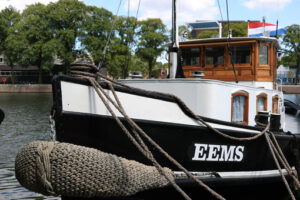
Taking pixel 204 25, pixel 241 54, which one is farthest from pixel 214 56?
pixel 204 25

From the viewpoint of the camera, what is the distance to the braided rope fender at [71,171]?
445 cm

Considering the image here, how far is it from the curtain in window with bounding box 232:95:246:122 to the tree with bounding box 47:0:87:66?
49442 mm

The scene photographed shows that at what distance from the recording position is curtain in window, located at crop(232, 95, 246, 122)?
6.61 metres

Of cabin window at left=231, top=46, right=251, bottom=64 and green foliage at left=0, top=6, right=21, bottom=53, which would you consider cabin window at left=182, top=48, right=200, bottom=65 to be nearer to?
cabin window at left=231, top=46, right=251, bottom=64

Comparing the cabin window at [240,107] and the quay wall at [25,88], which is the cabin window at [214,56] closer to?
the cabin window at [240,107]

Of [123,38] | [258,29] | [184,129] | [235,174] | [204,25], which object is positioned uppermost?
[204,25]

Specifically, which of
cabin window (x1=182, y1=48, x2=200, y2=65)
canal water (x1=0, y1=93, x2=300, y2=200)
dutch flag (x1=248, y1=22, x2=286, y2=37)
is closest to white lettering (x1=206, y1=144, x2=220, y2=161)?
cabin window (x1=182, y1=48, x2=200, y2=65)

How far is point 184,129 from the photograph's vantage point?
527 centimetres

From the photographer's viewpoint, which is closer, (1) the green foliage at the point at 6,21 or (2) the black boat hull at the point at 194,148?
(2) the black boat hull at the point at 194,148

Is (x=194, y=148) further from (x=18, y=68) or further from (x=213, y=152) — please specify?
(x=18, y=68)

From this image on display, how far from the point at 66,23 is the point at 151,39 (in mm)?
14697

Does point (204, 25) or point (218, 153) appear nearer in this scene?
point (218, 153)

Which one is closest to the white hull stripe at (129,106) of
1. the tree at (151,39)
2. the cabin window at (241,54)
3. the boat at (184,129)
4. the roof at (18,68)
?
the boat at (184,129)

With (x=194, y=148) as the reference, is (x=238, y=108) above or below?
above
